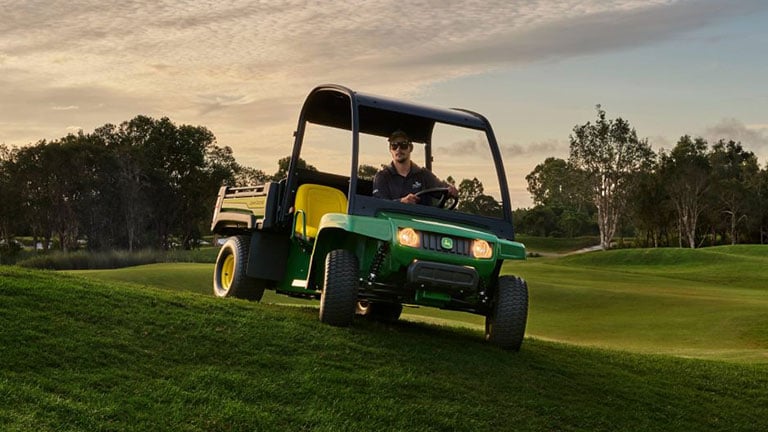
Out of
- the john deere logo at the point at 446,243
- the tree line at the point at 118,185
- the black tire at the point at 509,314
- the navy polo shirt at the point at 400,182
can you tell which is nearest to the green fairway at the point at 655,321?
the black tire at the point at 509,314

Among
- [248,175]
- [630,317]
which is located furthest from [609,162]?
[630,317]

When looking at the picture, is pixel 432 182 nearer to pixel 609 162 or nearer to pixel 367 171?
pixel 367 171

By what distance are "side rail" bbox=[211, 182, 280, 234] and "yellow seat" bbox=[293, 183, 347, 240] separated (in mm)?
383

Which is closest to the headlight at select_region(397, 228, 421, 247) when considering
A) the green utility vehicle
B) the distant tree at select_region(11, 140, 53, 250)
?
the green utility vehicle

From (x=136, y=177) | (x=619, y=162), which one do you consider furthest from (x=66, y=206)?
(x=619, y=162)

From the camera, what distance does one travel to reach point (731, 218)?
8075 centimetres

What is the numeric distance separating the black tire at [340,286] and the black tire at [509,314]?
4.80 ft

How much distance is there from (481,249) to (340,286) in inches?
54.8

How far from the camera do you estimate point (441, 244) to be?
8078mm

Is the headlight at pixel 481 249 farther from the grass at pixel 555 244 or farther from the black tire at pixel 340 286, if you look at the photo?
the grass at pixel 555 244

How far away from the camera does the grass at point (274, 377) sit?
6.39m

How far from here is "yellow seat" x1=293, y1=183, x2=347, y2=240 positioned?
9766 mm

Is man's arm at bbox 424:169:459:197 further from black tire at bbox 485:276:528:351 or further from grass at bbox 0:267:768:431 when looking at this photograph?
grass at bbox 0:267:768:431

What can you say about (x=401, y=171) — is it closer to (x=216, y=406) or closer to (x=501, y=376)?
(x=501, y=376)
